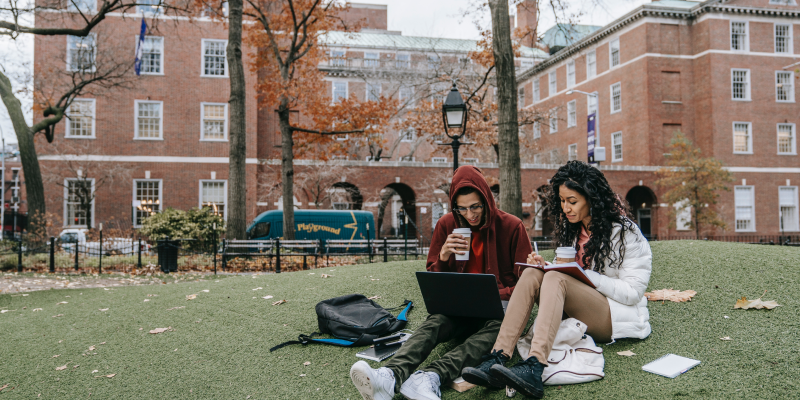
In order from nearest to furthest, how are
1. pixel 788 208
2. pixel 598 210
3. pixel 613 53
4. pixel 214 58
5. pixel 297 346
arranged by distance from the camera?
pixel 598 210 < pixel 297 346 < pixel 214 58 < pixel 788 208 < pixel 613 53

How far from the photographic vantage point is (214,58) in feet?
91.3

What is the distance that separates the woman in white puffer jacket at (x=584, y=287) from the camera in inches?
124

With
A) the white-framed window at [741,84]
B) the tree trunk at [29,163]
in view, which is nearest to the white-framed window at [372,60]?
the white-framed window at [741,84]

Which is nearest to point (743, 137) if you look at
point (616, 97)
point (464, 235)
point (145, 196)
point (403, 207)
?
point (616, 97)

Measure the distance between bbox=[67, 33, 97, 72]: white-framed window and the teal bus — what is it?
13.1m

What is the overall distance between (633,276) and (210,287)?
21.2ft

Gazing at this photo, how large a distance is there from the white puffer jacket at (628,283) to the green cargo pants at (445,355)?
82cm

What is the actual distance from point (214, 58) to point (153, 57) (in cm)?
321

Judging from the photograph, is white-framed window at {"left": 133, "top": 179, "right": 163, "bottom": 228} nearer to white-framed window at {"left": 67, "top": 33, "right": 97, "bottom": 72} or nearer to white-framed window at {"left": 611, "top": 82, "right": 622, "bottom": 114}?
white-framed window at {"left": 67, "top": 33, "right": 97, "bottom": 72}

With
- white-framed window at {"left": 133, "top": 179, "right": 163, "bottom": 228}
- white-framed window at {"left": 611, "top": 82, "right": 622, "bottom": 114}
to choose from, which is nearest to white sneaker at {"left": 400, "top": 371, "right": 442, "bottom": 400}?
white-framed window at {"left": 133, "top": 179, "right": 163, "bottom": 228}

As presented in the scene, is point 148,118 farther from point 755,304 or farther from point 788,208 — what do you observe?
point 788,208

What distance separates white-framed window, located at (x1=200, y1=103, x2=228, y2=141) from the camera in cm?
2747

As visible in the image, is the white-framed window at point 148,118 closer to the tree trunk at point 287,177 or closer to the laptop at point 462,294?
the tree trunk at point 287,177

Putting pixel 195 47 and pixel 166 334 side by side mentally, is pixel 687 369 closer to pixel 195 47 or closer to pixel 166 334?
pixel 166 334
